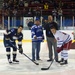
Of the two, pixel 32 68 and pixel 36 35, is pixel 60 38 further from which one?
pixel 32 68

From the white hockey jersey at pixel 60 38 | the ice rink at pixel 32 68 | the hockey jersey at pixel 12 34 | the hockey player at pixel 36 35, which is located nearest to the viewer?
the ice rink at pixel 32 68

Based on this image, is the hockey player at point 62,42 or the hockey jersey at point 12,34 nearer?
the hockey player at point 62,42

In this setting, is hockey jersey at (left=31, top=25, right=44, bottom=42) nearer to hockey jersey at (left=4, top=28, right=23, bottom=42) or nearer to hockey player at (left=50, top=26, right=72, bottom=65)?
hockey jersey at (left=4, top=28, right=23, bottom=42)

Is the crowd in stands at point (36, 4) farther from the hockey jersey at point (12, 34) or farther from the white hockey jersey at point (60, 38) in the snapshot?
the white hockey jersey at point (60, 38)

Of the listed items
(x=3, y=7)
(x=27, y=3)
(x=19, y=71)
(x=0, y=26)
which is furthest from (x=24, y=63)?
(x=27, y=3)

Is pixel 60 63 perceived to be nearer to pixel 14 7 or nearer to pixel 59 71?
pixel 59 71

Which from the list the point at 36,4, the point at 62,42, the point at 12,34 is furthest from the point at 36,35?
the point at 36,4

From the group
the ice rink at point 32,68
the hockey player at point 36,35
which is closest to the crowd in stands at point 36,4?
the hockey player at point 36,35

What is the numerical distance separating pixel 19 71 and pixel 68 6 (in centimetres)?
1048

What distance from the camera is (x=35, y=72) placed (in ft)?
18.5

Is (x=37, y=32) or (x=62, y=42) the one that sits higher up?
(x=37, y=32)

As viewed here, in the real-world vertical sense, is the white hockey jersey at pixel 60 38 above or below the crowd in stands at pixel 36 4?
below

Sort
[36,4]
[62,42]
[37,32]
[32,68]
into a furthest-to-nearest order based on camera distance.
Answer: [36,4] → [37,32] → [62,42] → [32,68]

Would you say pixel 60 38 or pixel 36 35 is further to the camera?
pixel 36 35
